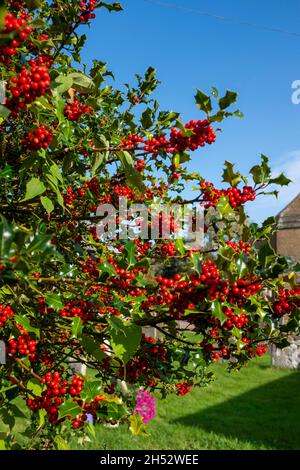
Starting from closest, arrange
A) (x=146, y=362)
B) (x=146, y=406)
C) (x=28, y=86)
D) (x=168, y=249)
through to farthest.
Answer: (x=28, y=86) < (x=146, y=362) < (x=168, y=249) < (x=146, y=406)

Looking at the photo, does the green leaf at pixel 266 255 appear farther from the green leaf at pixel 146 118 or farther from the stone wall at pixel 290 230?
the stone wall at pixel 290 230

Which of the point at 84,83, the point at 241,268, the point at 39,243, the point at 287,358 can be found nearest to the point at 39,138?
the point at 84,83

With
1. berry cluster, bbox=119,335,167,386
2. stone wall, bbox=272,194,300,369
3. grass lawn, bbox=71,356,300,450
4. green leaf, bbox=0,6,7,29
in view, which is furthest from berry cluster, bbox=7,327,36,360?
stone wall, bbox=272,194,300,369

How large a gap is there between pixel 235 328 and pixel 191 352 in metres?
1.16

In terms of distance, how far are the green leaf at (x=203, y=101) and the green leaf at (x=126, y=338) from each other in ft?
3.51

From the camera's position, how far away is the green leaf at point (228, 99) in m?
2.15

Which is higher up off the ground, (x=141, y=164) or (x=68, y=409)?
(x=141, y=164)

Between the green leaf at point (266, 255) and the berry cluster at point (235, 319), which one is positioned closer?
the green leaf at point (266, 255)

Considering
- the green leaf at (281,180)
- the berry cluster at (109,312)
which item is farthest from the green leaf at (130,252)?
the green leaf at (281,180)

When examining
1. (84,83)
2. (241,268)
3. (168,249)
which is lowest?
(241,268)

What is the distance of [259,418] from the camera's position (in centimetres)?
1000

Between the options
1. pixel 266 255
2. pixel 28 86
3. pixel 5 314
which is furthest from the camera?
pixel 5 314

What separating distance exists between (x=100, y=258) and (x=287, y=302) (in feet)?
3.78

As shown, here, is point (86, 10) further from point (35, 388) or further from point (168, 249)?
point (35, 388)
